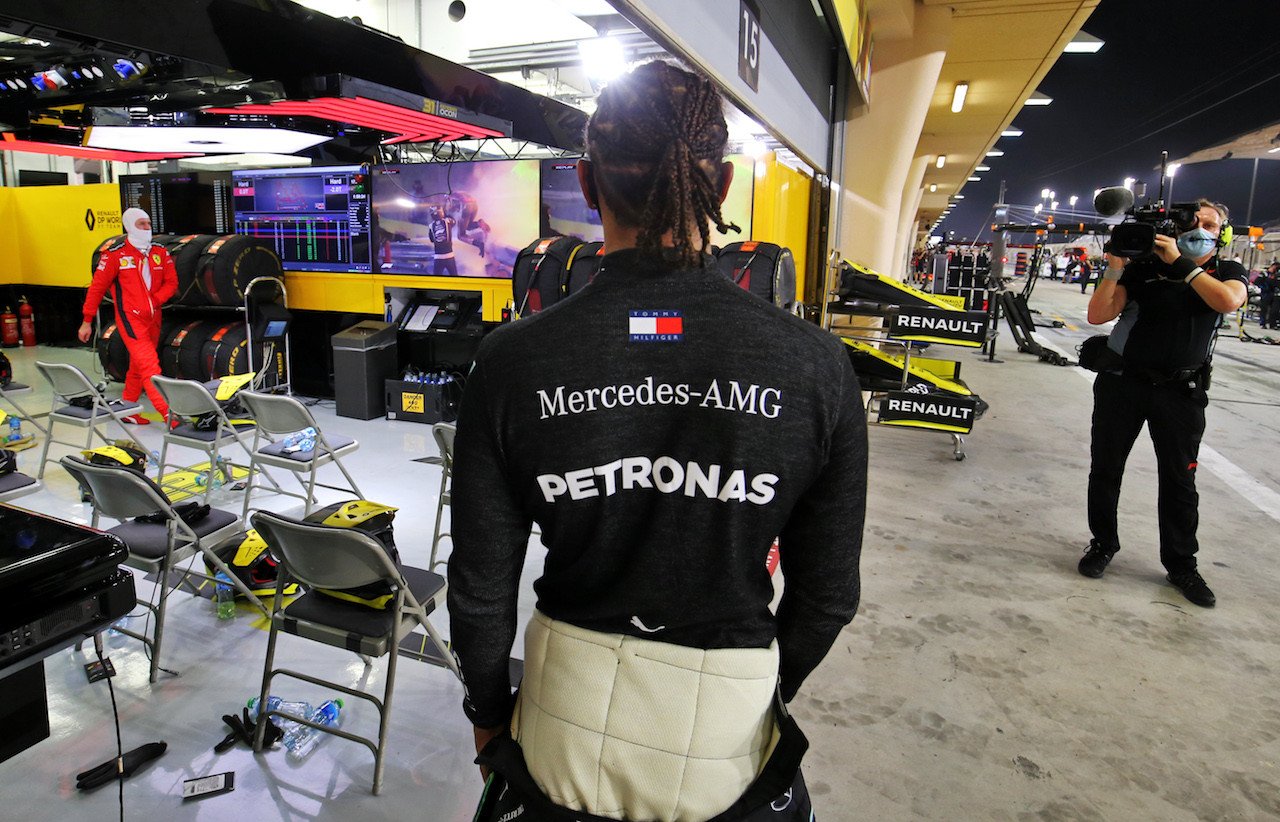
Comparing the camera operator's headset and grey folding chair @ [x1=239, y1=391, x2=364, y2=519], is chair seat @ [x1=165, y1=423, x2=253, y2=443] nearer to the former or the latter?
grey folding chair @ [x1=239, y1=391, x2=364, y2=519]

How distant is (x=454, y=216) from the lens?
6.41 m

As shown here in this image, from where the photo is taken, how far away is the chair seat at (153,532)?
254 cm

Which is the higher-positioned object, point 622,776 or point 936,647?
Answer: point 622,776

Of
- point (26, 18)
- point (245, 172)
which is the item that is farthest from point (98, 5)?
point (245, 172)

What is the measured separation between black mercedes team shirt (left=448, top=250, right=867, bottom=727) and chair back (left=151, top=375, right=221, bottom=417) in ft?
12.6

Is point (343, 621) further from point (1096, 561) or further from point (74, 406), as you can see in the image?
point (74, 406)

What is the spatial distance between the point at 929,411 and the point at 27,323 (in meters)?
12.0

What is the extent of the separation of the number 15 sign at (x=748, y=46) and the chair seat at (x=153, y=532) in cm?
272

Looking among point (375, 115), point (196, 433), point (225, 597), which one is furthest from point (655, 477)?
point (375, 115)

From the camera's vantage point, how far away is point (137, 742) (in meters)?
2.25

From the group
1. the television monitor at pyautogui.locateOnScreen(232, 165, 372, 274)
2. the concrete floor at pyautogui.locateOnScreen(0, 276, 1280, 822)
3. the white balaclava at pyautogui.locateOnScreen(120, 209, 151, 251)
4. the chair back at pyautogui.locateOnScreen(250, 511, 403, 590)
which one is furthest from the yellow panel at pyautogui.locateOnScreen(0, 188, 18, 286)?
the chair back at pyautogui.locateOnScreen(250, 511, 403, 590)

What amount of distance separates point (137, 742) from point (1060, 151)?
103 feet

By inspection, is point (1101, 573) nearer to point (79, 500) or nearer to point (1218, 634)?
point (1218, 634)

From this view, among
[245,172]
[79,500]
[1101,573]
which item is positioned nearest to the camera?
[1101,573]
